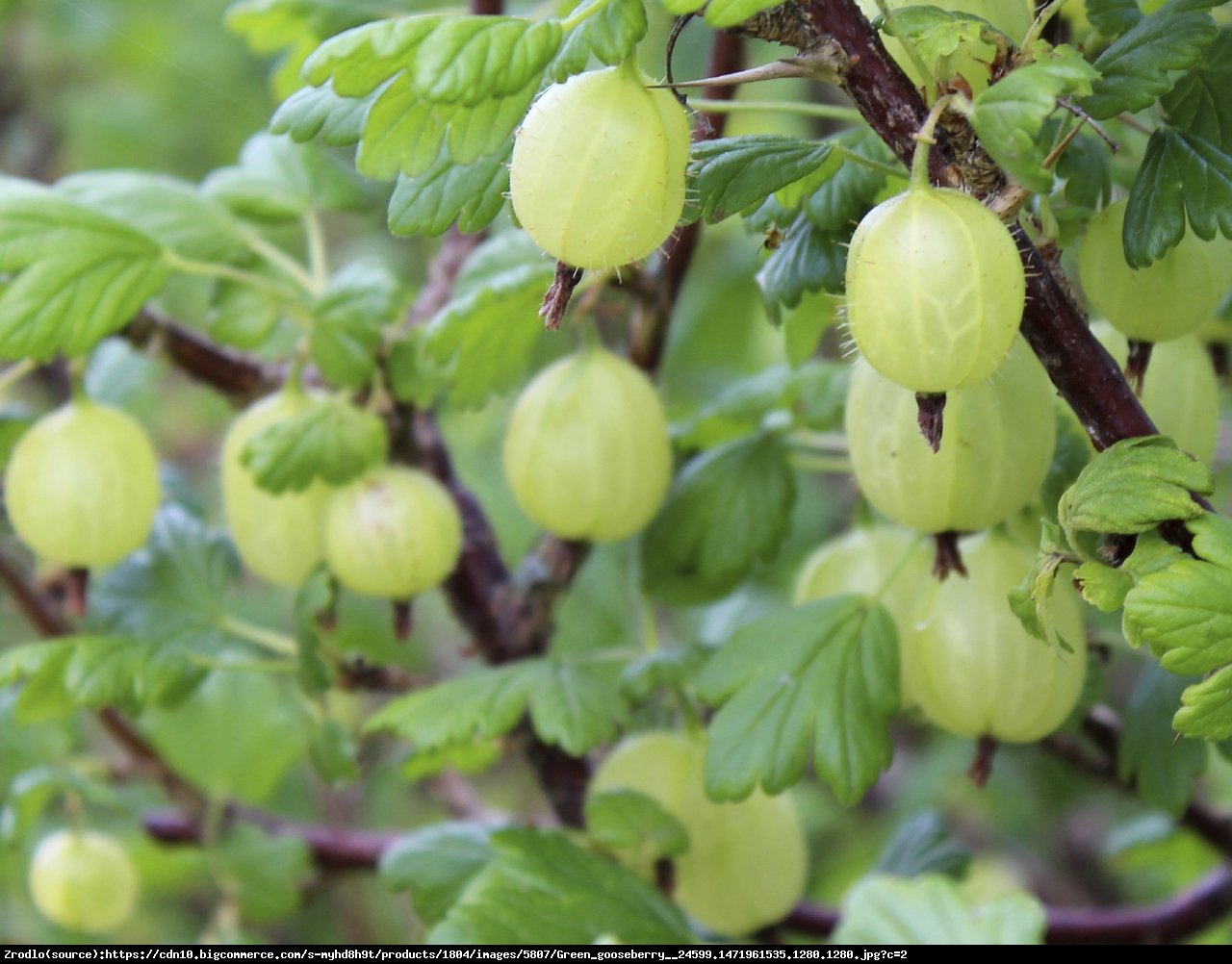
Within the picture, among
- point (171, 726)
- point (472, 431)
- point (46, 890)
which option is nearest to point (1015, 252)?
point (46, 890)

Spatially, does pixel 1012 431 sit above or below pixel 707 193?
below

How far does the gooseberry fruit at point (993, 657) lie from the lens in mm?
781

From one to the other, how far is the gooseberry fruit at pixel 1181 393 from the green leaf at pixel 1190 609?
0.18 metres

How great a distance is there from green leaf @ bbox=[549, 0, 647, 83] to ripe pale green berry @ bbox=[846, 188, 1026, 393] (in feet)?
0.39

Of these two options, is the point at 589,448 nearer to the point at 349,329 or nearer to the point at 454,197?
the point at 349,329

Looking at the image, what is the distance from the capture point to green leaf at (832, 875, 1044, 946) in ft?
2.21

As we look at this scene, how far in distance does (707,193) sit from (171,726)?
3.76 feet

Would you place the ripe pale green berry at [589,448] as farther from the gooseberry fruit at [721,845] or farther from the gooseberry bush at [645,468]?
the gooseberry fruit at [721,845]

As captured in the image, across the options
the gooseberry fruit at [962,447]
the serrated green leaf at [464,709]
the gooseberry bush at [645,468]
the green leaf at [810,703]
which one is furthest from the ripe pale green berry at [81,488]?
the gooseberry fruit at [962,447]

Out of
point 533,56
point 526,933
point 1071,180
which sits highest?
point 533,56

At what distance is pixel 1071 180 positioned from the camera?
26.9 inches

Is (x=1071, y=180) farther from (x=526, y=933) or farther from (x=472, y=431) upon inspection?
(x=472, y=431)

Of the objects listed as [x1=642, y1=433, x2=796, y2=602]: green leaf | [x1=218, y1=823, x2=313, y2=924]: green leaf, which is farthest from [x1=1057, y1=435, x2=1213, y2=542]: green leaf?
[x1=218, y1=823, x2=313, y2=924]: green leaf

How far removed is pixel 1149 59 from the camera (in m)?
0.59
